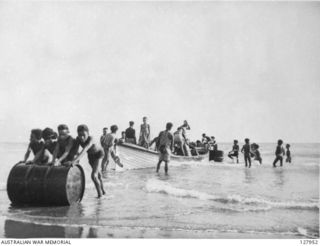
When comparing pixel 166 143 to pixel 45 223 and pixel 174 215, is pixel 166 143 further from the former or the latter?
pixel 45 223

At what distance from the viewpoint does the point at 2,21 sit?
7328mm

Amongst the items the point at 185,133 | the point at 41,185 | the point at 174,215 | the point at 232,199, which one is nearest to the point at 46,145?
the point at 41,185

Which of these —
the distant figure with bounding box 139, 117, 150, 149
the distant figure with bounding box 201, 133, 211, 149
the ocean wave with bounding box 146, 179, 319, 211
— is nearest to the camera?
the ocean wave with bounding box 146, 179, 319, 211

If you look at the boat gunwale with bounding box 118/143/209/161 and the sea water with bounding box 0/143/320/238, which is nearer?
the sea water with bounding box 0/143/320/238

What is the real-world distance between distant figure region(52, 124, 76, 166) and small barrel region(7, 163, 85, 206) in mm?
421

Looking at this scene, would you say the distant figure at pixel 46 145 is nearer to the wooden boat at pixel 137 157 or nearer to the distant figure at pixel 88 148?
the distant figure at pixel 88 148

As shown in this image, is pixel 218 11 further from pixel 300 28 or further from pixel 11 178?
pixel 11 178

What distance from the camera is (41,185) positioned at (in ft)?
18.4

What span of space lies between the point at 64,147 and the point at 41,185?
0.92 m

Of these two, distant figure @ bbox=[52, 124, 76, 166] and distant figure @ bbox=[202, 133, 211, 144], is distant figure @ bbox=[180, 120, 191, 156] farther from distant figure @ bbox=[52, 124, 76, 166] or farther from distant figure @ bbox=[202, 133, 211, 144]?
distant figure @ bbox=[52, 124, 76, 166]

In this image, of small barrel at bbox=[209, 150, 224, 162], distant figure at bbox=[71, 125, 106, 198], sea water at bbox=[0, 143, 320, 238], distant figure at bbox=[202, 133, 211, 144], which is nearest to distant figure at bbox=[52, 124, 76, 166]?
distant figure at bbox=[71, 125, 106, 198]

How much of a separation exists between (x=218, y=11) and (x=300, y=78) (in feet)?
8.20

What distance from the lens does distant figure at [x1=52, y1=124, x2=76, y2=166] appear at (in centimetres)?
615

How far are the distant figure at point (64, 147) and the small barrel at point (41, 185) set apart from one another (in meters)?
0.42
